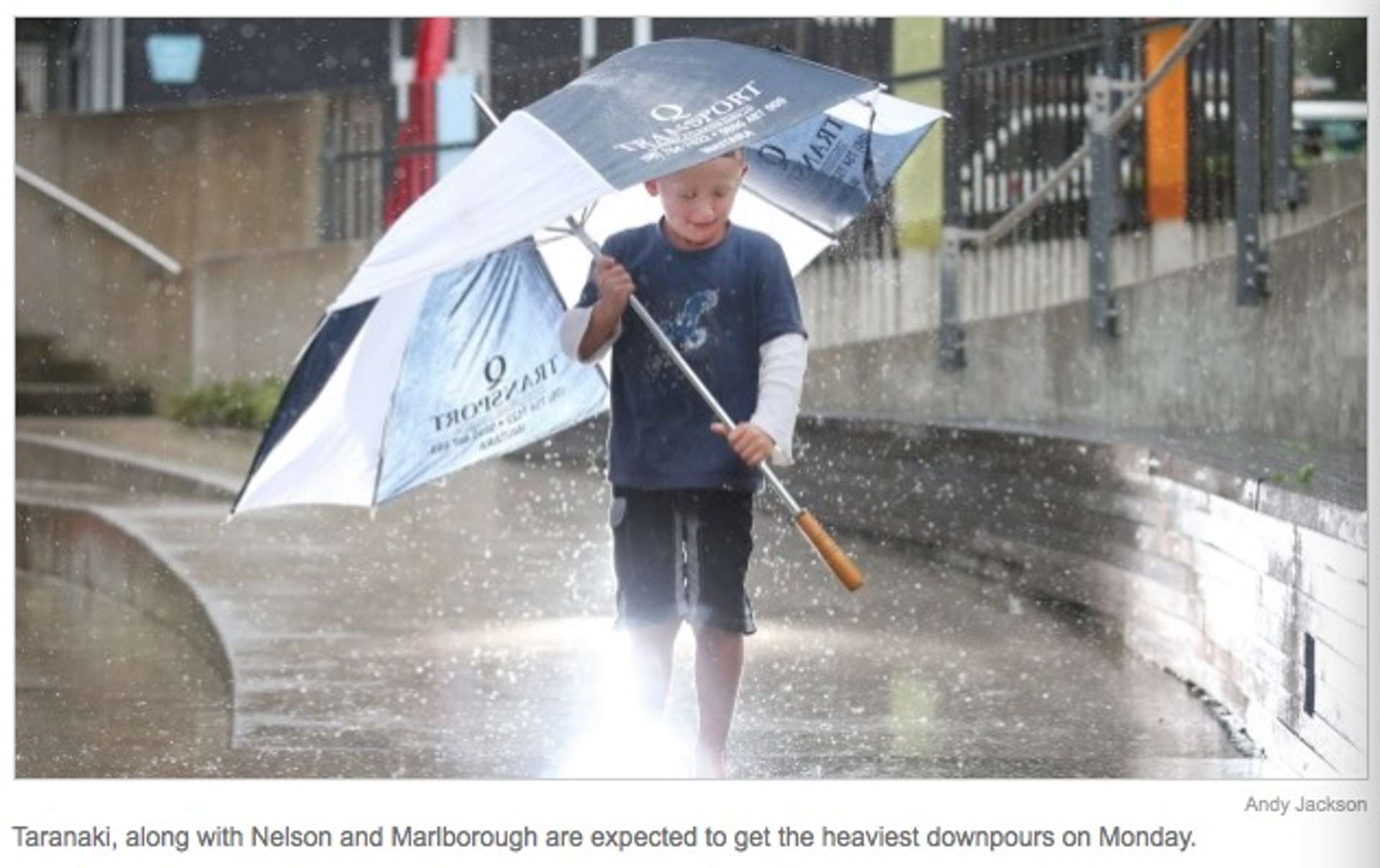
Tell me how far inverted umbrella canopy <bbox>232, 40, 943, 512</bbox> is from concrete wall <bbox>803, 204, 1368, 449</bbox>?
2121mm

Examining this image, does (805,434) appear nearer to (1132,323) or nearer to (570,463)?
(1132,323)

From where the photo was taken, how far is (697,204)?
622 cm

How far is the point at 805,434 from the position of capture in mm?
10164

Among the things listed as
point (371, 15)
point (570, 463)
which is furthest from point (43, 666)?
point (570, 463)

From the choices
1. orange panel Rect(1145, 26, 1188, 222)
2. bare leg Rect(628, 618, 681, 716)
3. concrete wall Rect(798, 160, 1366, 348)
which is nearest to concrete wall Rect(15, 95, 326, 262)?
concrete wall Rect(798, 160, 1366, 348)

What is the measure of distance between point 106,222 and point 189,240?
0.42m

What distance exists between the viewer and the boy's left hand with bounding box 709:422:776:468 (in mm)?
5984

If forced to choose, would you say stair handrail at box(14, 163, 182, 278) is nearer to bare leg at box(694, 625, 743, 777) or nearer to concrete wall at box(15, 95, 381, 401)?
concrete wall at box(15, 95, 381, 401)

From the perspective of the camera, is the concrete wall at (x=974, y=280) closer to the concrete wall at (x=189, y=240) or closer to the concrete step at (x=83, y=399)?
the concrete wall at (x=189, y=240)

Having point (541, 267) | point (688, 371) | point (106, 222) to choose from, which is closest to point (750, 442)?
point (688, 371)

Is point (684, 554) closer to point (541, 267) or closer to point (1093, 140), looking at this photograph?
point (541, 267)

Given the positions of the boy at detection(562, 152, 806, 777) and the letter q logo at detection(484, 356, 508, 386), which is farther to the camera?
the letter q logo at detection(484, 356, 508, 386)

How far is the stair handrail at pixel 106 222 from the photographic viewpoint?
13875mm

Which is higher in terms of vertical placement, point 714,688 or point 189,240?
point 189,240
